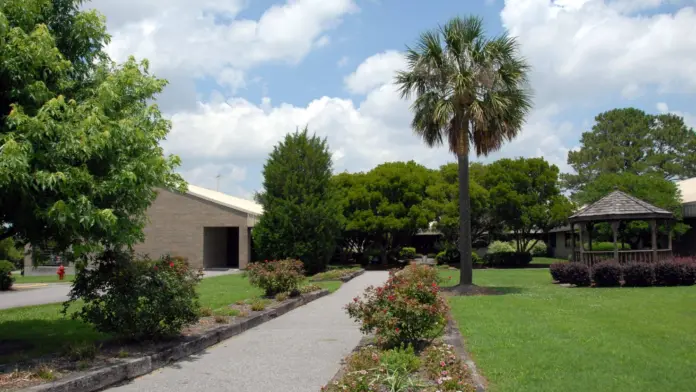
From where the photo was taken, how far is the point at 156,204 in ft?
129

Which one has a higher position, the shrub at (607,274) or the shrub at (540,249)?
the shrub at (540,249)

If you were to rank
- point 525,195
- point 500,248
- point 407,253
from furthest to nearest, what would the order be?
point 407,253, point 500,248, point 525,195

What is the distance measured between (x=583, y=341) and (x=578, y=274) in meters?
13.0

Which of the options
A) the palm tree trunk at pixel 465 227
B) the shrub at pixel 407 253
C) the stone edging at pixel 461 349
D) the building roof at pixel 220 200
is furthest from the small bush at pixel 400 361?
the shrub at pixel 407 253

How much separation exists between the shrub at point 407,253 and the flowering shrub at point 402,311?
123ft

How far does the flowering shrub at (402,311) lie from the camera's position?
8633 millimetres

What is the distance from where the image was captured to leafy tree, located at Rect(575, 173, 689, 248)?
33.2 metres

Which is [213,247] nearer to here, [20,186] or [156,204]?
[156,204]

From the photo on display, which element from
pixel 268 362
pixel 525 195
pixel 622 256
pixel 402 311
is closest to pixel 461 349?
pixel 402 311

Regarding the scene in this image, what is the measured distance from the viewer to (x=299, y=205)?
3058 cm

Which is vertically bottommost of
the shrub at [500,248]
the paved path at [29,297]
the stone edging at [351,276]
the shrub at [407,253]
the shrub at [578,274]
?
the paved path at [29,297]

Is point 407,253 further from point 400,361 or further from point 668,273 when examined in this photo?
point 400,361

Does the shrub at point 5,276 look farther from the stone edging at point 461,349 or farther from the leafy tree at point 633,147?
the leafy tree at point 633,147

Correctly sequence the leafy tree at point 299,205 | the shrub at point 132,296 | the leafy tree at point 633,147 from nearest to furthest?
the shrub at point 132,296 → the leafy tree at point 299,205 → the leafy tree at point 633,147
